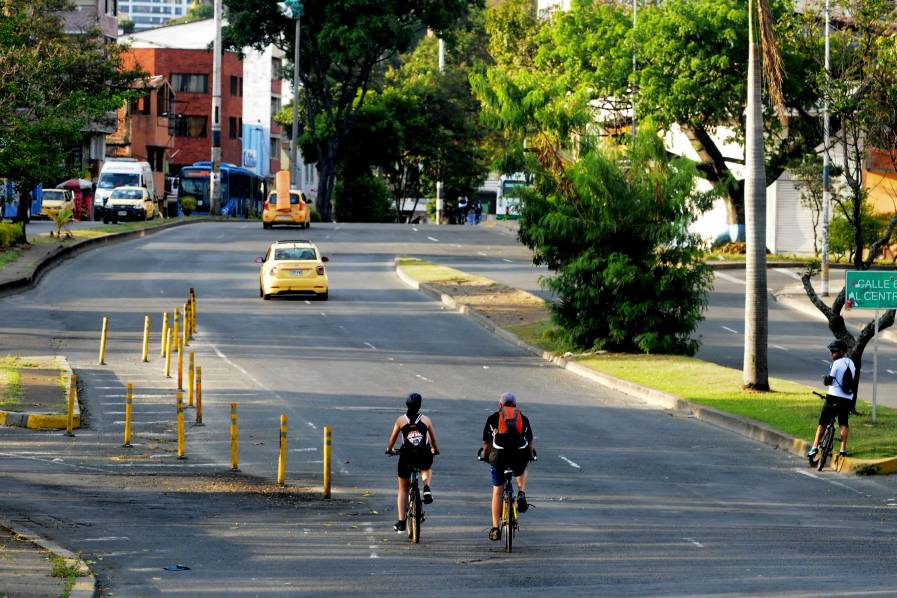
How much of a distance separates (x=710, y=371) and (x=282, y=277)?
15.1 meters

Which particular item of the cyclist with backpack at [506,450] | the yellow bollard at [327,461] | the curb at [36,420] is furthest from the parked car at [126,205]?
the cyclist with backpack at [506,450]

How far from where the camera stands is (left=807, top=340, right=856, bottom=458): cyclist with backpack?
2219cm

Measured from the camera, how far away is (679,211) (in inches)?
1395

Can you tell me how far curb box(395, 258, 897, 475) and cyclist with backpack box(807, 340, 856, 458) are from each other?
0.40 m

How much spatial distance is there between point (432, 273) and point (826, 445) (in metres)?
28.9

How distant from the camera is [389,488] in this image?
775 inches

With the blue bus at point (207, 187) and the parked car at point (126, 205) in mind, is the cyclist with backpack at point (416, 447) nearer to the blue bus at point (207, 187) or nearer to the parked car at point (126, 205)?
the parked car at point (126, 205)

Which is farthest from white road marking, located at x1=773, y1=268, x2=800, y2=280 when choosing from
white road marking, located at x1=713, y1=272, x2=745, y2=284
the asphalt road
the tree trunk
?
the tree trunk

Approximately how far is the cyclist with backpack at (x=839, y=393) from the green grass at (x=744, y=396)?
2.00 ft

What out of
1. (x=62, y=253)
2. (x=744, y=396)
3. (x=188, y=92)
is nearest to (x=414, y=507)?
(x=744, y=396)

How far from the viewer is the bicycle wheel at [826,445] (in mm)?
22312

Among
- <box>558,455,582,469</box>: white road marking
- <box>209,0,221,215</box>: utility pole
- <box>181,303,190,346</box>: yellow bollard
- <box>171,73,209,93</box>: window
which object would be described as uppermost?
<box>171,73,209,93</box>: window

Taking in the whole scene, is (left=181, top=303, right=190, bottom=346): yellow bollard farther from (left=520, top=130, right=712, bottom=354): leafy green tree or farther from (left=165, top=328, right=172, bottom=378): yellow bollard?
(left=520, top=130, right=712, bottom=354): leafy green tree

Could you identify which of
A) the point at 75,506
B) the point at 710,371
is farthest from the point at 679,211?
the point at 75,506
